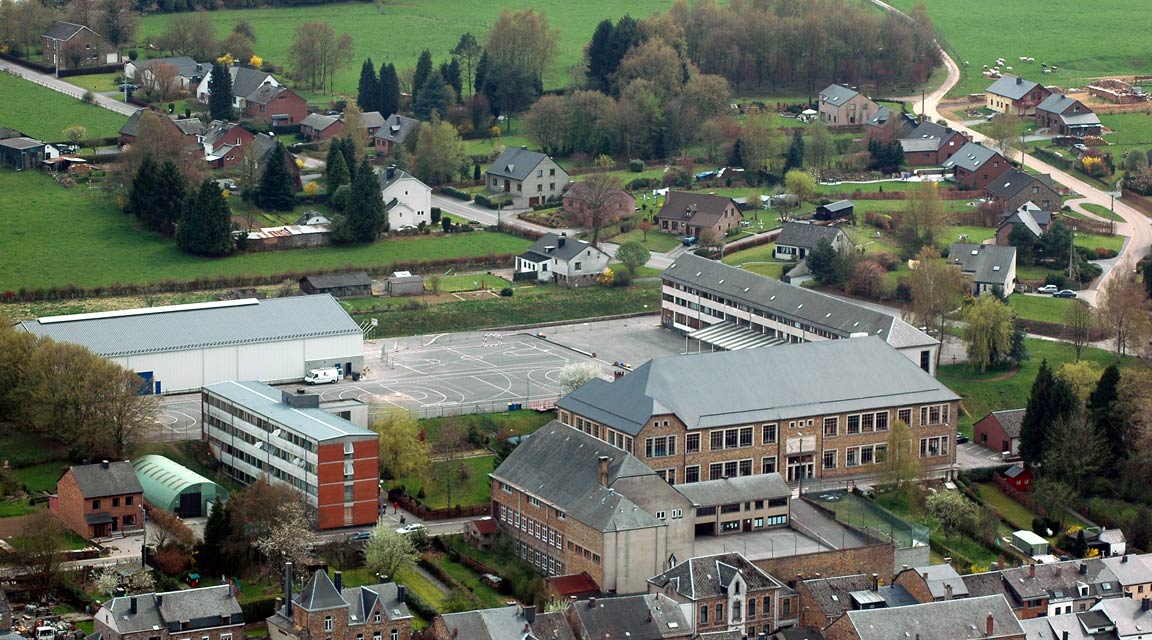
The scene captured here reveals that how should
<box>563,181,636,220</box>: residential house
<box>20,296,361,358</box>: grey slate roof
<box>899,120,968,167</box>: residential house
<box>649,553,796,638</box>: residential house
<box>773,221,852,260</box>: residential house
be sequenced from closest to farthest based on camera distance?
<box>649,553,796,638</box>: residential house → <box>20,296,361,358</box>: grey slate roof → <box>773,221,852,260</box>: residential house → <box>563,181,636,220</box>: residential house → <box>899,120,968,167</box>: residential house

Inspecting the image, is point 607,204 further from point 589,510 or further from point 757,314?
point 589,510

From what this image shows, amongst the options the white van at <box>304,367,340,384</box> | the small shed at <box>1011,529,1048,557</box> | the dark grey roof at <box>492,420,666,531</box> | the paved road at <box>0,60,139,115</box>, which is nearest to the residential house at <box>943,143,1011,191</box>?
the white van at <box>304,367,340,384</box>

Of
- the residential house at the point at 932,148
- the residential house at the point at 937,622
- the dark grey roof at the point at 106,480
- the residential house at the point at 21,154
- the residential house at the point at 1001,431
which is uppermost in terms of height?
the residential house at the point at 21,154

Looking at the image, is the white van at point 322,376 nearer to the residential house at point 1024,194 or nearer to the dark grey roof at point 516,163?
the dark grey roof at point 516,163

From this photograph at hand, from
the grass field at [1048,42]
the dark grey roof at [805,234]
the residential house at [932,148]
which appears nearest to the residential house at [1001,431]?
the dark grey roof at [805,234]

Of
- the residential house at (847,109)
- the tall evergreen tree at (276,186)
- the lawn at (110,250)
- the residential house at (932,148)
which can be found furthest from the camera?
the residential house at (847,109)

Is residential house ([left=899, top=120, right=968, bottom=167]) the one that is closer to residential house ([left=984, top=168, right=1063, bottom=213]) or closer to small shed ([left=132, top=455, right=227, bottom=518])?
residential house ([left=984, top=168, right=1063, bottom=213])
